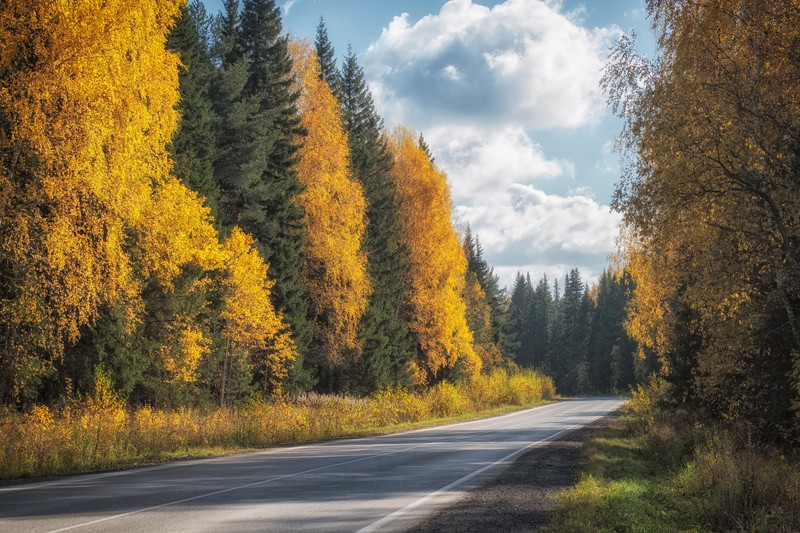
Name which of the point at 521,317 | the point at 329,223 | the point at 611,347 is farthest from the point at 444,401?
the point at 521,317

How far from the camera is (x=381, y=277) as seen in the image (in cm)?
3981

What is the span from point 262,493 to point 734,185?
9765 millimetres

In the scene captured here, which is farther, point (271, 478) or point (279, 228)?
point (279, 228)

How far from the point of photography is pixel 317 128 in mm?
32969

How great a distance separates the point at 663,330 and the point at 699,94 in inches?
744

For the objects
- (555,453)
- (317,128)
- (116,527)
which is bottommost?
(555,453)

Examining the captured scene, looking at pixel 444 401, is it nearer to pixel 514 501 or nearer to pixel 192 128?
pixel 192 128

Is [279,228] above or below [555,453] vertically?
above

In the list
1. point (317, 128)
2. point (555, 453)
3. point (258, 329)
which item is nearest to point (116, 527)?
point (555, 453)

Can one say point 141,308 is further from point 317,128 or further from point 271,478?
point 317,128

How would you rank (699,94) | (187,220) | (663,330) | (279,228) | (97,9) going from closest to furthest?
(699,94) → (97,9) → (187,220) → (663,330) → (279,228)

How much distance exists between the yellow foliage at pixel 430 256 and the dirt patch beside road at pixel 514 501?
2471cm

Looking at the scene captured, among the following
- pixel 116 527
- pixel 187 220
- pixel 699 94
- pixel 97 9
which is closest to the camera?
pixel 116 527

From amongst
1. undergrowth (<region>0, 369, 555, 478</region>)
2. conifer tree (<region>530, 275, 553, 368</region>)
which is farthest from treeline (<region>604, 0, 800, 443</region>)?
conifer tree (<region>530, 275, 553, 368</region>)
